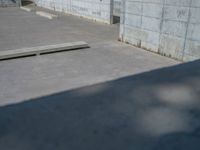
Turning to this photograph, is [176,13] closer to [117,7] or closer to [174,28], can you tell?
[174,28]

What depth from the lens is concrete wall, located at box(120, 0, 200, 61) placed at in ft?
15.1

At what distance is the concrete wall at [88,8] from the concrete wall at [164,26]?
125 inches

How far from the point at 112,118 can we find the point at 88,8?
9.40 meters

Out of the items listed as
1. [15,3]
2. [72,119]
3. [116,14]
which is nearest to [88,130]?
[72,119]

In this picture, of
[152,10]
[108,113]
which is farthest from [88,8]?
[108,113]

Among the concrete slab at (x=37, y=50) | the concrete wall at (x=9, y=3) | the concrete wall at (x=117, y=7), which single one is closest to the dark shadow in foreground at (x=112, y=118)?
the concrete slab at (x=37, y=50)

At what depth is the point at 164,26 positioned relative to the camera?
524 centimetres

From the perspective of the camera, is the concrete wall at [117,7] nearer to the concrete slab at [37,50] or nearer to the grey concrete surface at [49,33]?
the grey concrete surface at [49,33]

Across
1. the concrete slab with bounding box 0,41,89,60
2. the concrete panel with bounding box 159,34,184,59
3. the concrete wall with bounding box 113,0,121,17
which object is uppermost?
the concrete wall with bounding box 113,0,121,17

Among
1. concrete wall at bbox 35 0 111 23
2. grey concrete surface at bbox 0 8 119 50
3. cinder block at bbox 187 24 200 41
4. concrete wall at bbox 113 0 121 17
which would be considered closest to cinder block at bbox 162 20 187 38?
cinder block at bbox 187 24 200 41

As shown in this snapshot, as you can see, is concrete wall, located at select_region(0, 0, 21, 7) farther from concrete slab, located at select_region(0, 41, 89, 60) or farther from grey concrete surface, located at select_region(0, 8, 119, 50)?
concrete slab, located at select_region(0, 41, 89, 60)

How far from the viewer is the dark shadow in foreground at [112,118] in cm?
159

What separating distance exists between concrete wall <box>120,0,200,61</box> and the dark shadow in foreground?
93.9 inches

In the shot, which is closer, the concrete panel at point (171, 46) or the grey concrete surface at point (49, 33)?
the concrete panel at point (171, 46)
